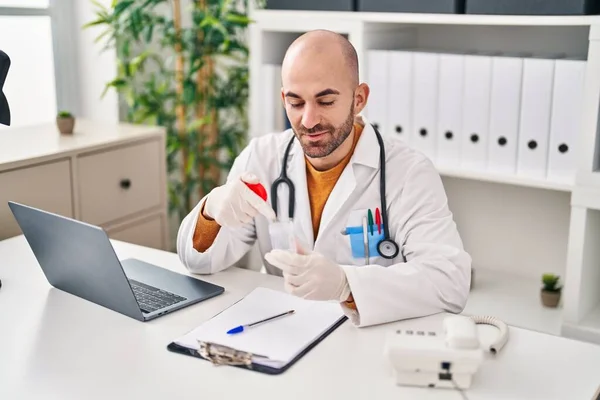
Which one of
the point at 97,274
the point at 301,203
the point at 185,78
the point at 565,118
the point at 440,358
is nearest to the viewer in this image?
the point at 440,358

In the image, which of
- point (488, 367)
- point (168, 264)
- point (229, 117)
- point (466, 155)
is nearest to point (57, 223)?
point (168, 264)

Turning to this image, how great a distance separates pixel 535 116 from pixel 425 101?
14.0 inches

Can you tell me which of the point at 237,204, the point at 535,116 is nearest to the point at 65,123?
the point at 237,204

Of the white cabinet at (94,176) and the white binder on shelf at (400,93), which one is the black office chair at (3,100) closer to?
the white cabinet at (94,176)

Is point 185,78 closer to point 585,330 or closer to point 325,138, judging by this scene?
point 325,138

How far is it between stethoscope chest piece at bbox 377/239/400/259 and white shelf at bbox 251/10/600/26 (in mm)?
884

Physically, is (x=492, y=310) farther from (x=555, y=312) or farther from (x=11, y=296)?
(x=11, y=296)

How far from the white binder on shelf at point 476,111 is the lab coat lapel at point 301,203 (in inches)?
28.9

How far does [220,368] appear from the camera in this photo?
48.8 inches

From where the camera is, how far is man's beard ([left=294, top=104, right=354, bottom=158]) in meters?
1.64

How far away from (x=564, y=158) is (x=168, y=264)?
47.4 inches

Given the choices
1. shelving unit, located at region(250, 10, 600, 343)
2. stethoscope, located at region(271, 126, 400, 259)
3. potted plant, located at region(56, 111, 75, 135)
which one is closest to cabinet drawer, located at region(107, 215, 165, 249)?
potted plant, located at region(56, 111, 75, 135)

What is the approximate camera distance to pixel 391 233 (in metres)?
1.71

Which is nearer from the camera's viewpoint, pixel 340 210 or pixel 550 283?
pixel 340 210
